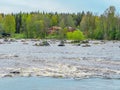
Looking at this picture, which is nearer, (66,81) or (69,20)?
(66,81)

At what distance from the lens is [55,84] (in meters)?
30.3

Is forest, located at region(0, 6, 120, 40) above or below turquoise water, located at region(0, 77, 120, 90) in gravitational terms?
above

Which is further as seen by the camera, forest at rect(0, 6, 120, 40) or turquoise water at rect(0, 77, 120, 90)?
forest at rect(0, 6, 120, 40)

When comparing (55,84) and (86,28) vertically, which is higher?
(86,28)

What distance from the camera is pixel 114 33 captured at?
153250 millimetres

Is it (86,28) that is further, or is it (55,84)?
(86,28)

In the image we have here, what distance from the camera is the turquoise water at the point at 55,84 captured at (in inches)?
1127

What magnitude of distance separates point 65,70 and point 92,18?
15005 cm

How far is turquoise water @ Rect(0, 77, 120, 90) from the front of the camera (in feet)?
93.9

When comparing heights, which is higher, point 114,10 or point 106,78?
point 114,10

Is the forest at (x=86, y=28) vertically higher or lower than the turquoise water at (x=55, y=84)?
higher

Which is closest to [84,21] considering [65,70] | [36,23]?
[36,23]

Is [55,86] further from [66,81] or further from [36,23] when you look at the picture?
[36,23]

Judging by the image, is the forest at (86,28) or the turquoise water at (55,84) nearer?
the turquoise water at (55,84)
